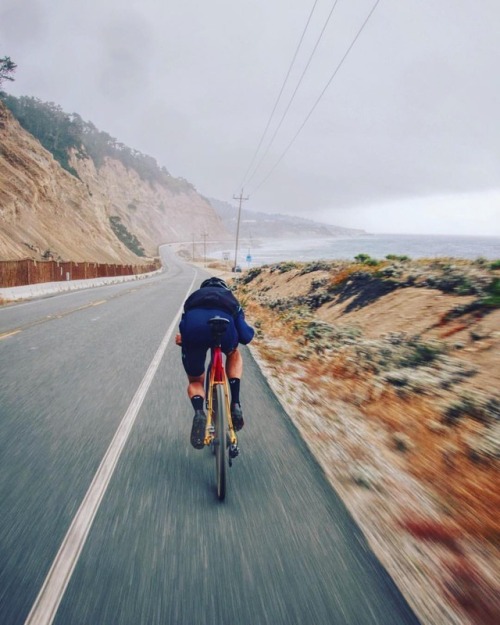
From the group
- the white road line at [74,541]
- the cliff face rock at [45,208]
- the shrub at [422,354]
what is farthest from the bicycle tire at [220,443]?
the cliff face rock at [45,208]

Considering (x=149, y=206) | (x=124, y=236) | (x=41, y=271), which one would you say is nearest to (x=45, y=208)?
(x=41, y=271)

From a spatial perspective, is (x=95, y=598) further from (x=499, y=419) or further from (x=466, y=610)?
(x=499, y=419)

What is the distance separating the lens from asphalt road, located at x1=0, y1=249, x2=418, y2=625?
2.27m

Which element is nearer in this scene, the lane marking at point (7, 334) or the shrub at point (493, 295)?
the shrub at point (493, 295)

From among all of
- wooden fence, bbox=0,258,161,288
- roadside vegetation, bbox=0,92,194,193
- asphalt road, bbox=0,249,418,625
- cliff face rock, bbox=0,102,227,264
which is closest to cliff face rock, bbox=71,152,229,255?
roadside vegetation, bbox=0,92,194,193

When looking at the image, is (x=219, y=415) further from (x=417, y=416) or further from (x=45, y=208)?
(x=45, y=208)

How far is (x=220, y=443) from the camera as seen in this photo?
10.6 feet

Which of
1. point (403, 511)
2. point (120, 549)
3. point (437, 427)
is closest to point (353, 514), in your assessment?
point (403, 511)

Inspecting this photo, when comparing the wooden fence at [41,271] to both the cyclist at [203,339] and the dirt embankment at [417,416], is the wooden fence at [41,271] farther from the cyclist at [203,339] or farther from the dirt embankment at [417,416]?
the cyclist at [203,339]

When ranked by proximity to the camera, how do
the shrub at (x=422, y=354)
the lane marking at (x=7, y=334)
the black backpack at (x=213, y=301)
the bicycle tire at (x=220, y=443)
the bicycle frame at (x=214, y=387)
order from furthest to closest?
the lane marking at (x=7, y=334) → the shrub at (x=422, y=354) → the black backpack at (x=213, y=301) → the bicycle frame at (x=214, y=387) → the bicycle tire at (x=220, y=443)

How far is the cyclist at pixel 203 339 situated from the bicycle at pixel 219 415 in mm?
94

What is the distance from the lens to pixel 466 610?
2.32 meters

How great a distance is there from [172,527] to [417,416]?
3396mm

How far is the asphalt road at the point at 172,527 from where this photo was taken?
2.27 m
